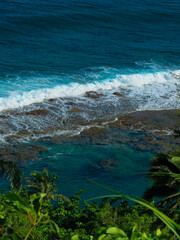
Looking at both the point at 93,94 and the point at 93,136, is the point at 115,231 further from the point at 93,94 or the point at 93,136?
the point at 93,94

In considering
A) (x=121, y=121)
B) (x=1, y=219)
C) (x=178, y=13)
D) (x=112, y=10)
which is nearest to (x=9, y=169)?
(x=1, y=219)

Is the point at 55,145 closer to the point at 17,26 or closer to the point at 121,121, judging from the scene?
the point at 121,121

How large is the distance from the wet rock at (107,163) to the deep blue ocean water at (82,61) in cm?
33

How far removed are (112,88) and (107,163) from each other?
24.3 ft

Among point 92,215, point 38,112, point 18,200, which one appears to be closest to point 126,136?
point 38,112

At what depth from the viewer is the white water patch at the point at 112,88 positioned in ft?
48.2

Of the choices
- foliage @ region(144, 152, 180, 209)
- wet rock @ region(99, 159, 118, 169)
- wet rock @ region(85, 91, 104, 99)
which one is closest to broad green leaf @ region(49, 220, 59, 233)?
foliage @ region(144, 152, 180, 209)

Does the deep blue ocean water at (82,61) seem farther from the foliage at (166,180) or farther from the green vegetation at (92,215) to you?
the foliage at (166,180)

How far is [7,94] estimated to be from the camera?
49.6 feet

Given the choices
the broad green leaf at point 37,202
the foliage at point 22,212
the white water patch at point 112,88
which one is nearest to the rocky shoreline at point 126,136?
the white water patch at point 112,88

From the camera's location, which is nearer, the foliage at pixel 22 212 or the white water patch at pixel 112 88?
the foliage at pixel 22 212

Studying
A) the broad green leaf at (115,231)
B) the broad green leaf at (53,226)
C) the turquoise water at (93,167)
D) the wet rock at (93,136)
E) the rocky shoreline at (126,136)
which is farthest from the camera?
the wet rock at (93,136)

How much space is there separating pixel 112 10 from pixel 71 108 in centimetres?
1793

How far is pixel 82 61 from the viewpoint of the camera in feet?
65.4
